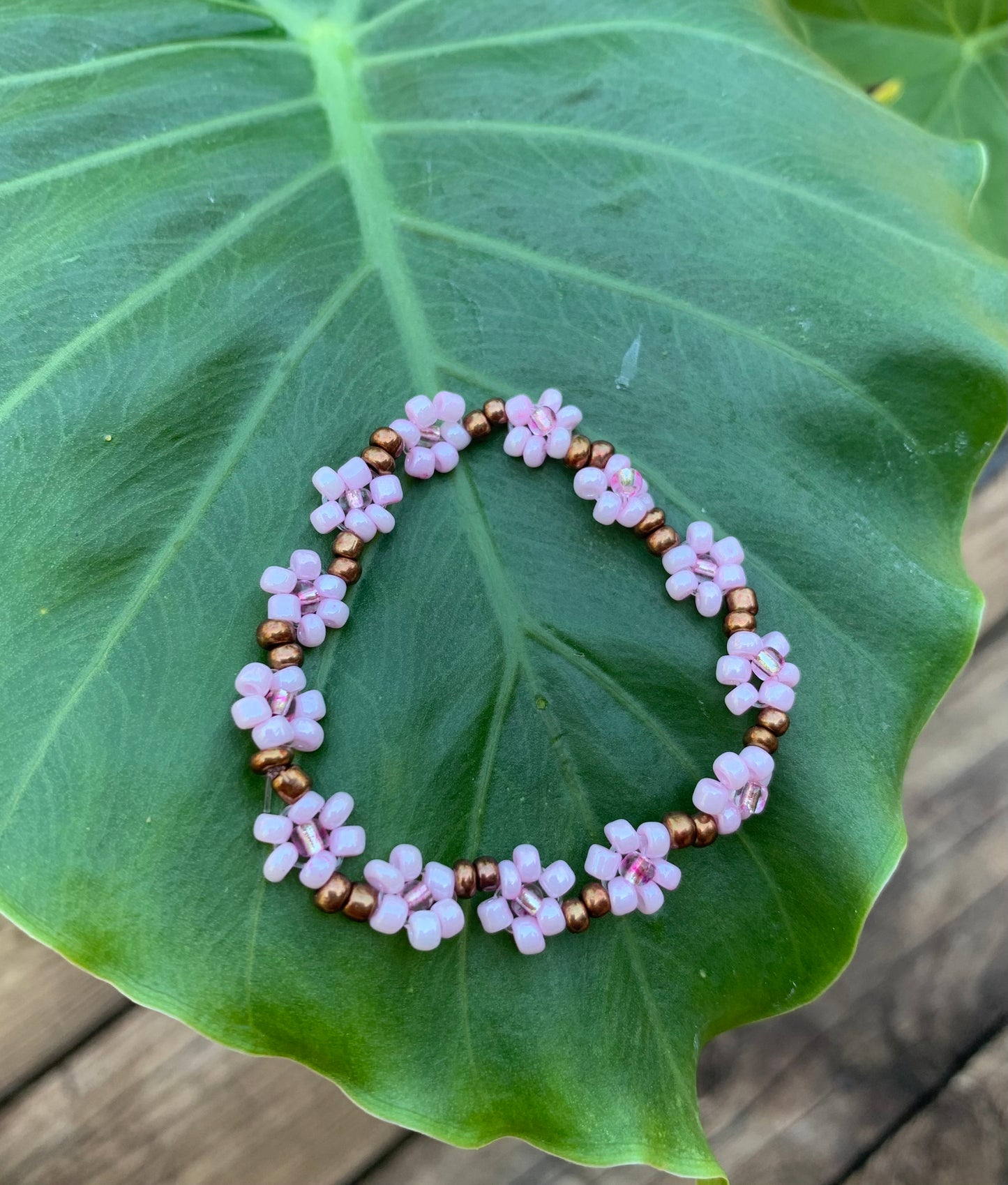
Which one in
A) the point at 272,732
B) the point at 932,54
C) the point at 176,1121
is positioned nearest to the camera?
the point at 272,732

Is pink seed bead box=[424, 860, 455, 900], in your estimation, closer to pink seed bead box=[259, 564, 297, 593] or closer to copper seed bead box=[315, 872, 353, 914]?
copper seed bead box=[315, 872, 353, 914]

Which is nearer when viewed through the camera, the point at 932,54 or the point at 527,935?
the point at 527,935

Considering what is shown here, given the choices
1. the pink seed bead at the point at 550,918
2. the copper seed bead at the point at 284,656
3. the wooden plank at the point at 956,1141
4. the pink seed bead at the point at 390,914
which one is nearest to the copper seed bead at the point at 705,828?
the pink seed bead at the point at 550,918

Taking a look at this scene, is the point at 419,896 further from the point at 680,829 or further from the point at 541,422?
the point at 541,422

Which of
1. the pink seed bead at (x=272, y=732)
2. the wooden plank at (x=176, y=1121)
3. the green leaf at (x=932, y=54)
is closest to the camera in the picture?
→ the pink seed bead at (x=272, y=732)

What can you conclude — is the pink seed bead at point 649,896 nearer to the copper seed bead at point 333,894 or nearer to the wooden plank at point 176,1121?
the copper seed bead at point 333,894

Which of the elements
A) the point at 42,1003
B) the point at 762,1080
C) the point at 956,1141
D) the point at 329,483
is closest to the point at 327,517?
the point at 329,483
